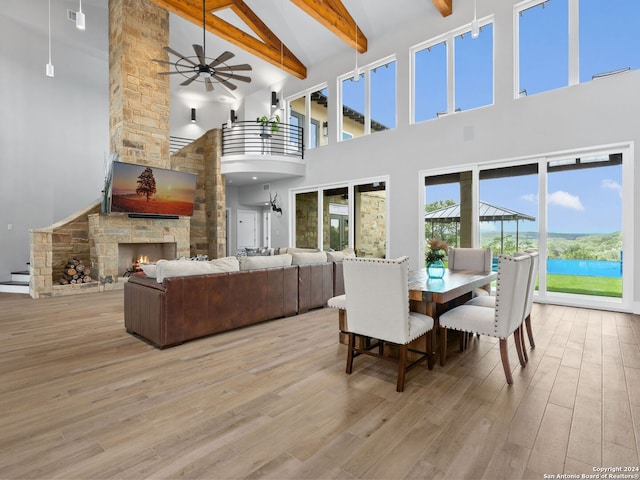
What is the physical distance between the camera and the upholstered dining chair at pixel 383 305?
230 centimetres

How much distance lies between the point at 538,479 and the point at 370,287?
4.37 ft

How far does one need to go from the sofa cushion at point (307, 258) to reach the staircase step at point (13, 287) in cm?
572

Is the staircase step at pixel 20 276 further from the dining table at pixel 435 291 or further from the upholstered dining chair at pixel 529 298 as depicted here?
the upholstered dining chair at pixel 529 298

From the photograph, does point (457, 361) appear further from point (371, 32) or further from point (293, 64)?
point (293, 64)

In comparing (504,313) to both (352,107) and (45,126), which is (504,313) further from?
(45,126)

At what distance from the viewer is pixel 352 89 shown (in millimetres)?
8008

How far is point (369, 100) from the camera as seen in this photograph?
7.61 metres

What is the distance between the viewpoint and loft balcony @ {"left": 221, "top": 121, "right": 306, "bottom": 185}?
8.35 m

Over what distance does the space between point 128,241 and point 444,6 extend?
7655 millimetres

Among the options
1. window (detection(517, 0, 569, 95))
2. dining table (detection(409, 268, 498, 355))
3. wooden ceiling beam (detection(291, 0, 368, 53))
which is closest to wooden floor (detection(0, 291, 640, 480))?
dining table (detection(409, 268, 498, 355))

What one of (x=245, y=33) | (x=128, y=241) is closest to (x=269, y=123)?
(x=245, y=33)

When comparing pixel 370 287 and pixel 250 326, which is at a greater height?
pixel 370 287

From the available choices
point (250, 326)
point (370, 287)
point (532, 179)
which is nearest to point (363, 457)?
point (370, 287)

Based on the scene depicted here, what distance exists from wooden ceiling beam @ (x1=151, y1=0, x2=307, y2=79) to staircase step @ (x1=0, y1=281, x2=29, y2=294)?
6102 mm
